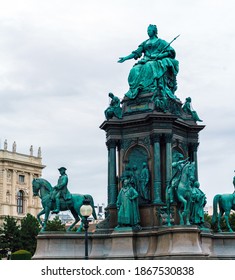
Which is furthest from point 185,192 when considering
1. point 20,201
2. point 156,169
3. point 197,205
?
point 20,201

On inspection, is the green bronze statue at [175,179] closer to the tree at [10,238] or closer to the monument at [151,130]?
the monument at [151,130]

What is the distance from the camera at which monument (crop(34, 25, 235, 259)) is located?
24766mm

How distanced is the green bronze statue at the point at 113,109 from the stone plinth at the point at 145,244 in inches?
216

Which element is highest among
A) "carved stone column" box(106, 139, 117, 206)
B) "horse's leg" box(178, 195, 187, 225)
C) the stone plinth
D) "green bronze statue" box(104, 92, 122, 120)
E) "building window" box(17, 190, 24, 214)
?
"building window" box(17, 190, 24, 214)

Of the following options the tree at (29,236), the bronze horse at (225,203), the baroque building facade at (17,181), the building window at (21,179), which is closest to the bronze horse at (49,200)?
the bronze horse at (225,203)

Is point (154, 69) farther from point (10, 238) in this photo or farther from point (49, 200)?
point (10, 238)

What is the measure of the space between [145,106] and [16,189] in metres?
88.6

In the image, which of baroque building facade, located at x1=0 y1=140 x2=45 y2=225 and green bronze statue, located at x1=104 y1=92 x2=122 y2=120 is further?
baroque building facade, located at x1=0 y1=140 x2=45 y2=225

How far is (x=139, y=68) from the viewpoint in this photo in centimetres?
2917

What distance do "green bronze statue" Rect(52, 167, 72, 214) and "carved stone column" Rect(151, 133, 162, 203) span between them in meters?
3.94

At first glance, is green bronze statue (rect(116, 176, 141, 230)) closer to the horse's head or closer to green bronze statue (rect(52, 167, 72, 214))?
green bronze statue (rect(52, 167, 72, 214))

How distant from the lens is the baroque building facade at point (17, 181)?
365ft

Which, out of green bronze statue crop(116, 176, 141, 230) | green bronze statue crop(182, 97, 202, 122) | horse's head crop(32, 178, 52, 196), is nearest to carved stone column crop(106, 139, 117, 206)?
green bronze statue crop(116, 176, 141, 230)
